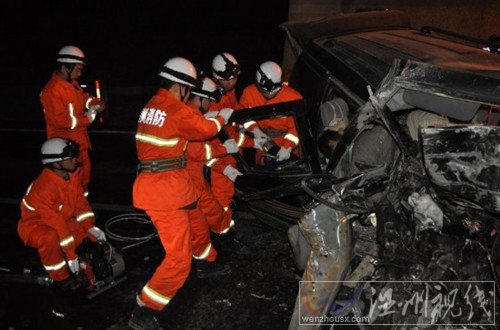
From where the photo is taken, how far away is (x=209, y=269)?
14.9ft

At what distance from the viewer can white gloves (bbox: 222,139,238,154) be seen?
4.30 m

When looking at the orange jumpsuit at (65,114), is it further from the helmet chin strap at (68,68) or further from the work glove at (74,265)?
the work glove at (74,265)

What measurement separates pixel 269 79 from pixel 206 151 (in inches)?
42.8

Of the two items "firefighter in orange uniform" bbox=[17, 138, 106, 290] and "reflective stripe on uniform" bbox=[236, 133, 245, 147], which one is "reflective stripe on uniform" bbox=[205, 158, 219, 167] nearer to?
"reflective stripe on uniform" bbox=[236, 133, 245, 147]

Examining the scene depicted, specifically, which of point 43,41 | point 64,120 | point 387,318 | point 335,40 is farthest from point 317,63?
point 43,41

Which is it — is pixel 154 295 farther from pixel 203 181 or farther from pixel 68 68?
pixel 68 68

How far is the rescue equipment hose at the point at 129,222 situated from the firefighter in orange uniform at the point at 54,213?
687 millimetres

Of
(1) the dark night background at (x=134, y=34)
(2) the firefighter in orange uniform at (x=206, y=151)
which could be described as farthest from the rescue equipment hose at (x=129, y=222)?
(1) the dark night background at (x=134, y=34)

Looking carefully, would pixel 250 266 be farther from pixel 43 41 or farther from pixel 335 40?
pixel 43 41

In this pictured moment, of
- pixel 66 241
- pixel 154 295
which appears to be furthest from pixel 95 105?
pixel 154 295

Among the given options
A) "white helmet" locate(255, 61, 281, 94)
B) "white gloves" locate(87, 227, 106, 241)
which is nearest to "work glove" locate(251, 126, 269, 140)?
"white helmet" locate(255, 61, 281, 94)

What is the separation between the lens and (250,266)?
460 centimetres

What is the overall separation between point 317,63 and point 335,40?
339 millimetres

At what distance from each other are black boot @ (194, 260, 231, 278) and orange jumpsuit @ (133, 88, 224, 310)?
30.1 inches
